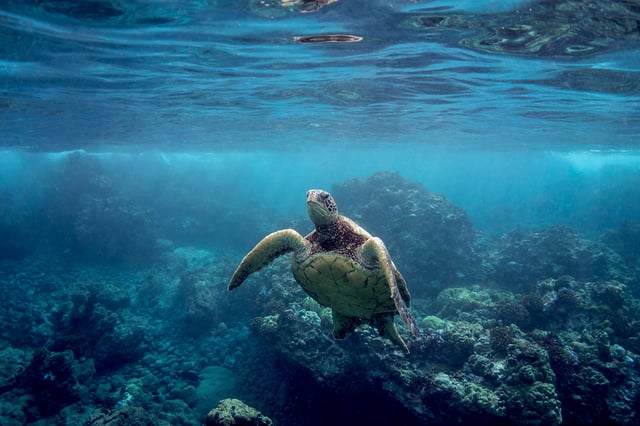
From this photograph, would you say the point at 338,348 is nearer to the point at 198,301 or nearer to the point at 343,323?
the point at 343,323

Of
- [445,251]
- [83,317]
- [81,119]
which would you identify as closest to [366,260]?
[83,317]

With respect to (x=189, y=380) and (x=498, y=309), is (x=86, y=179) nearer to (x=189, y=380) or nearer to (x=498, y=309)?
(x=189, y=380)

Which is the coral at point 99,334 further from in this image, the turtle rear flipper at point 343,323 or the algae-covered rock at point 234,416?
the turtle rear flipper at point 343,323

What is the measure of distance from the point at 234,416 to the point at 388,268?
365 cm

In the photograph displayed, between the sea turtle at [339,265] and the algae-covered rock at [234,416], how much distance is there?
2022 mm

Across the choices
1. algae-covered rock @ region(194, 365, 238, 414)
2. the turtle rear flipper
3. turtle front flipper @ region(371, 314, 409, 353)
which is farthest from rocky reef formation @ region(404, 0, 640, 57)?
algae-covered rock @ region(194, 365, 238, 414)

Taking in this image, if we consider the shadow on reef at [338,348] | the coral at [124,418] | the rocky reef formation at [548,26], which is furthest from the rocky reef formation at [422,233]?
the coral at [124,418]

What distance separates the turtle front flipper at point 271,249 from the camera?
5.58 meters

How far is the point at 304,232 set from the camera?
2034cm

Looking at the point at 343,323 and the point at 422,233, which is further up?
the point at 343,323

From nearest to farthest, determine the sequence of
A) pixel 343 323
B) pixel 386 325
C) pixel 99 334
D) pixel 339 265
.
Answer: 1. pixel 339 265
2. pixel 386 325
3. pixel 343 323
4. pixel 99 334

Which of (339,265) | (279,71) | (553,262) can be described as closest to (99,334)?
(339,265)

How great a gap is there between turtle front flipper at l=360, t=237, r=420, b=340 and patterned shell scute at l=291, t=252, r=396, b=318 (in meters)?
0.18

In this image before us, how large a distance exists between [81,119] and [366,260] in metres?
22.2
